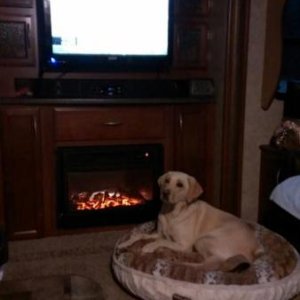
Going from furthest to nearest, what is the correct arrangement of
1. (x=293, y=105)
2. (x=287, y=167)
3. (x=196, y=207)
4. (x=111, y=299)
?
(x=293, y=105), (x=287, y=167), (x=196, y=207), (x=111, y=299)

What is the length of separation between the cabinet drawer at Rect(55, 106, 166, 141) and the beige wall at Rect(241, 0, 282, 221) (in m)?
0.61

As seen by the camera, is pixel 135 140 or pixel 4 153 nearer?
pixel 4 153

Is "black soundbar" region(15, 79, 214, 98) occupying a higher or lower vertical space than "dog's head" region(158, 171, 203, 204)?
higher

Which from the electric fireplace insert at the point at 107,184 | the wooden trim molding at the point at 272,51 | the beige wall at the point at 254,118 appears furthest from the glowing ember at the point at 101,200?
the wooden trim molding at the point at 272,51

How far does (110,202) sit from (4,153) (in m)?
0.80

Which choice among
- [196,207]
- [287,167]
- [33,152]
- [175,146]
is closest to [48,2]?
[33,152]

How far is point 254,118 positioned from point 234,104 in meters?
0.17

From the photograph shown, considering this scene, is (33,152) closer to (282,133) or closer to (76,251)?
(76,251)

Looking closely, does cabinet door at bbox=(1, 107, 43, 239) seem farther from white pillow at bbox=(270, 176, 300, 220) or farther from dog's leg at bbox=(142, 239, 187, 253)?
white pillow at bbox=(270, 176, 300, 220)

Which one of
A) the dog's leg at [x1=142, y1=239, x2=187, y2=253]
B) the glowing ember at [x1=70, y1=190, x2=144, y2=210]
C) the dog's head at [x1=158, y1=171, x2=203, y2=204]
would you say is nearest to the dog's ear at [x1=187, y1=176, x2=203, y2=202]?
the dog's head at [x1=158, y1=171, x2=203, y2=204]

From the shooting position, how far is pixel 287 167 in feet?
8.04

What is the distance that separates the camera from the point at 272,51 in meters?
2.67

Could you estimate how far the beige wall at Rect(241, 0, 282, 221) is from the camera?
8.67 feet

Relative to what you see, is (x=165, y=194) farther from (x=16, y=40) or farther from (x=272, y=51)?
(x=16, y=40)
